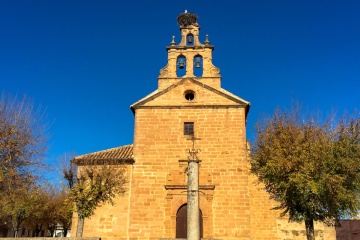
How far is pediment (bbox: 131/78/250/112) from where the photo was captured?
57.3 ft

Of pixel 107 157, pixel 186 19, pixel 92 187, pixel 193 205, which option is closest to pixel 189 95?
pixel 186 19

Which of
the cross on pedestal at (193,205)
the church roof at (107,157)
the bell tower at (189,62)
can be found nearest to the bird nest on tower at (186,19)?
the bell tower at (189,62)

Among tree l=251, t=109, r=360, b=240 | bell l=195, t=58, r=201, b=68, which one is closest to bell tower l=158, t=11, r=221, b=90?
bell l=195, t=58, r=201, b=68

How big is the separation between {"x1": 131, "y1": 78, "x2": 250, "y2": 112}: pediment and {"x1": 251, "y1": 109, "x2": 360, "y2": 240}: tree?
521cm

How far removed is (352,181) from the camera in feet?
37.1

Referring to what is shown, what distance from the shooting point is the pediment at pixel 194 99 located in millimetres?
17469

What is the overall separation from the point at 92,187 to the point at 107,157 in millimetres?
2884

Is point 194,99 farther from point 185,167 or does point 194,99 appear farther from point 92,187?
point 92,187

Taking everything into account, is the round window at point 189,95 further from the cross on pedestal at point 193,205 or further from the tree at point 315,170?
the cross on pedestal at point 193,205

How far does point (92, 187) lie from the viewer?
561 inches

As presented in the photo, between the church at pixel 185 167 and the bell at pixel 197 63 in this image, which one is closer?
the church at pixel 185 167

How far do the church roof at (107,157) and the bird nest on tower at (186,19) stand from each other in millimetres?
7962

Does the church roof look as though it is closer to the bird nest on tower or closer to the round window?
the round window

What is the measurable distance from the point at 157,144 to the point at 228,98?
445 centimetres
